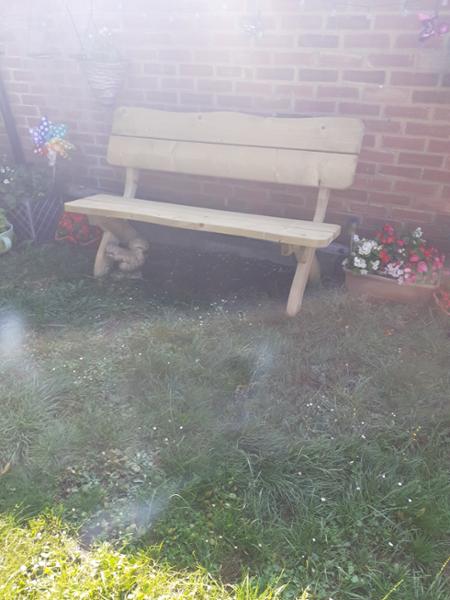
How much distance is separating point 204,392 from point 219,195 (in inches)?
68.1

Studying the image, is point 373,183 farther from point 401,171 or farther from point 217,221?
point 217,221

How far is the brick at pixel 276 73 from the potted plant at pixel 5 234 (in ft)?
6.63

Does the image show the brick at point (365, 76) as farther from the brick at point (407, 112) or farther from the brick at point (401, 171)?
the brick at point (401, 171)

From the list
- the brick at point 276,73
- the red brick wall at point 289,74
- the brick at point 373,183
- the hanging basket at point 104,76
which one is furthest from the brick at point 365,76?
the hanging basket at point 104,76

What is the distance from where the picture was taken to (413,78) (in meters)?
2.67

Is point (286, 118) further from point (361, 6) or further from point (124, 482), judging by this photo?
point (124, 482)

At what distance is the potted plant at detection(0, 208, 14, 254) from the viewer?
3.48 meters

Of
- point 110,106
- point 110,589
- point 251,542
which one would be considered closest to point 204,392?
point 251,542

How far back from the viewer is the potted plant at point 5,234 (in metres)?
3.48

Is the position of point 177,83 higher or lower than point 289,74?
lower

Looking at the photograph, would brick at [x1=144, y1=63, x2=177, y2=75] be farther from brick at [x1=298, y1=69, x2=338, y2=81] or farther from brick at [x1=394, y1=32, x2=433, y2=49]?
brick at [x1=394, y1=32, x2=433, y2=49]

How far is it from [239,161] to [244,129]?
0.19 meters

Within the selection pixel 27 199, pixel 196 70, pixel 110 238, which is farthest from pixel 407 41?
pixel 27 199

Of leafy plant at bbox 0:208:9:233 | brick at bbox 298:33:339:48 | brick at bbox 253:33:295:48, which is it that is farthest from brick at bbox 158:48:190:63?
leafy plant at bbox 0:208:9:233
